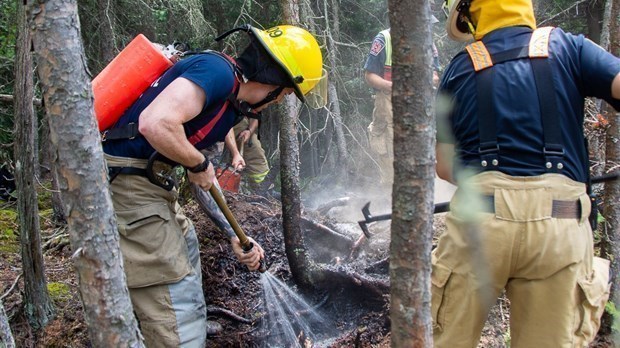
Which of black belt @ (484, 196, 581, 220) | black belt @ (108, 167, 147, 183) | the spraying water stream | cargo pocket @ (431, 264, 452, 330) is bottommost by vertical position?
the spraying water stream

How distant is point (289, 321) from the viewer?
4625mm

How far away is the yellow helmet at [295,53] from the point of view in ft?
10.6

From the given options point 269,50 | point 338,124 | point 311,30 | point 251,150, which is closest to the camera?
point 269,50

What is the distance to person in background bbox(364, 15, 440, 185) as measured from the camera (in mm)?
6184

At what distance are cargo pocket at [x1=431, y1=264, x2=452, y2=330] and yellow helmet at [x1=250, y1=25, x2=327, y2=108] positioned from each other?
55.7 inches

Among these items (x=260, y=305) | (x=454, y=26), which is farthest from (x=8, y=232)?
(x=454, y=26)

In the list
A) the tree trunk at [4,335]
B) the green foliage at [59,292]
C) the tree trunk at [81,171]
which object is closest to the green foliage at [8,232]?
the green foliage at [59,292]

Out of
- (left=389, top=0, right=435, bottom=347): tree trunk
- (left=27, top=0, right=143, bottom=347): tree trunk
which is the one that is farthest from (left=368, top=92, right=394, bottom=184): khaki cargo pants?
(left=27, top=0, right=143, bottom=347): tree trunk

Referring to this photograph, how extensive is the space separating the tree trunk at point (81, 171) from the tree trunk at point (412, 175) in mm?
1049

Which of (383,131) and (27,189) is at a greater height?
(27,189)

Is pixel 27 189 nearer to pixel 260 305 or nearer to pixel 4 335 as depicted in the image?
pixel 4 335

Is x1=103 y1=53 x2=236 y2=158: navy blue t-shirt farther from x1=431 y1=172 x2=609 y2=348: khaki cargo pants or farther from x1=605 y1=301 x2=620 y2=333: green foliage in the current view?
x1=605 y1=301 x2=620 y2=333: green foliage

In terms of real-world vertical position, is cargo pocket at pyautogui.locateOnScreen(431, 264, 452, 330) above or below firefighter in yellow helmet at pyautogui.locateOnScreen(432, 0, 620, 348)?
below

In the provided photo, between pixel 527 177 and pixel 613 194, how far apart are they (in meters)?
1.42
